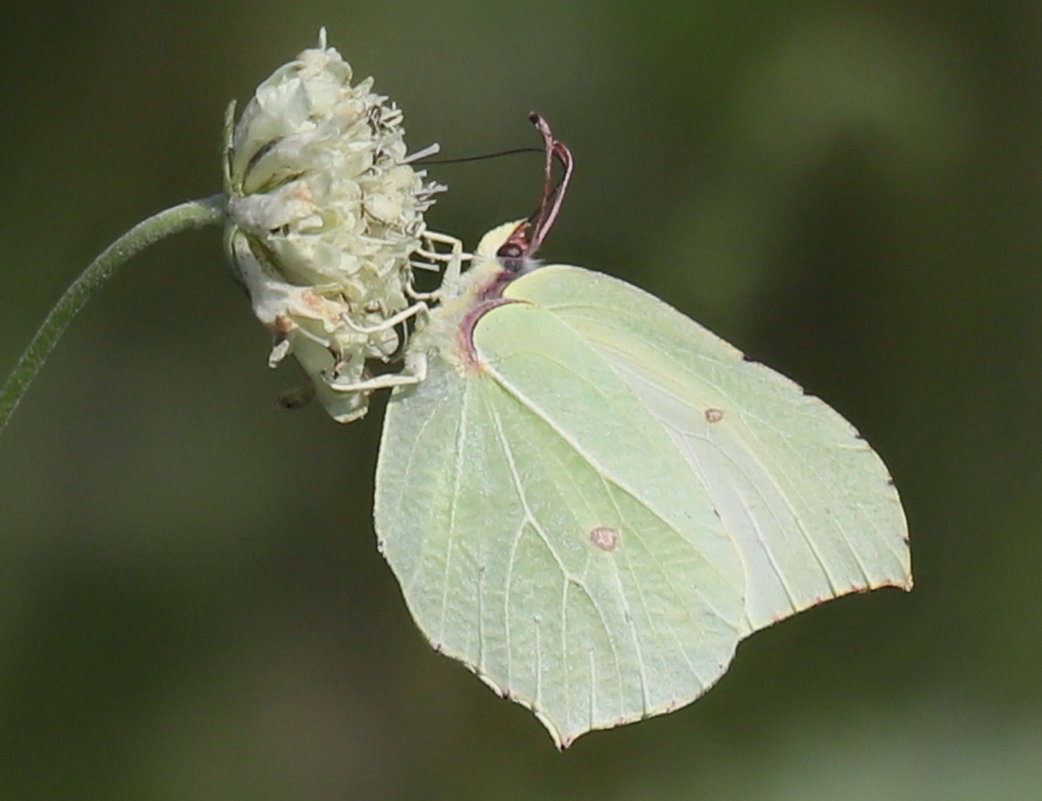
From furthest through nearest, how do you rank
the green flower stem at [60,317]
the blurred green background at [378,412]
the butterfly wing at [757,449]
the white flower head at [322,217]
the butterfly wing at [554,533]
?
1. the blurred green background at [378,412]
2. the butterfly wing at [757,449]
3. the butterfly wing at [554,533]
4. the white flower head at [322,217]
5. the green flower stem at [60,317]

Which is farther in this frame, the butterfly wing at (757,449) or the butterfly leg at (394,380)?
the butterfly wing at (757,449)

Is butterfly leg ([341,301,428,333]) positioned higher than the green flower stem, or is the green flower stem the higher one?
the green flower stem

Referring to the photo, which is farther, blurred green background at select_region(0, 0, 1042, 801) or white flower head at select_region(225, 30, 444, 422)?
blurred green background at select_region(0, 0, 1042, 801)

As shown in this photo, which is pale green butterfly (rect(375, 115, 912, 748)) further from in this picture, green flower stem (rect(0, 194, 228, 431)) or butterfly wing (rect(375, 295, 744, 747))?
green flower stem (rect(0, 194, 228, 431))

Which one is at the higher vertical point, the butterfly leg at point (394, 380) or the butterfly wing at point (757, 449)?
the butterfly leg at point (394, 380)

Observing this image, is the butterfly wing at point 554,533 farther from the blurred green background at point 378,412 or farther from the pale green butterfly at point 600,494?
the blurred green background at point 378,412

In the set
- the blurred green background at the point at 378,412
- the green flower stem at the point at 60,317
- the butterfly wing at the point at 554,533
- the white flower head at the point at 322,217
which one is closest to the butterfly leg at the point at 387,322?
the white flower head at the point at 322,217

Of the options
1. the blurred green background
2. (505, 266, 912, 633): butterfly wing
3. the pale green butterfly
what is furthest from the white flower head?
the blurred green background
